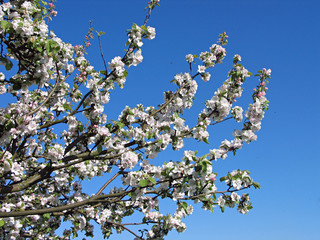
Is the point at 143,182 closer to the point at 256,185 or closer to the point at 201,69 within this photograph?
the point at 256,185

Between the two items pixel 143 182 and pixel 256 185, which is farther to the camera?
pixel 256 185

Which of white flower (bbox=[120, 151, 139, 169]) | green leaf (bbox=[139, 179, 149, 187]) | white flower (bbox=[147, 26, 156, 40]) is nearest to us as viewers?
green leaf (bbox=[139, 179, 149, 187])

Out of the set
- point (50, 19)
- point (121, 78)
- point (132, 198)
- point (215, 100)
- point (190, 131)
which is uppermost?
point (50, 19)

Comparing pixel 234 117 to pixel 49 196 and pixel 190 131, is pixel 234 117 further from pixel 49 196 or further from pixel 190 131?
pixel 49 196

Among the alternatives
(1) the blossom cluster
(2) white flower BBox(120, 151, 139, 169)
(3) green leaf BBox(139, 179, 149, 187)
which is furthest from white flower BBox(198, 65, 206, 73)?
(3) green leaf BBox(139, 179, 149, 187)

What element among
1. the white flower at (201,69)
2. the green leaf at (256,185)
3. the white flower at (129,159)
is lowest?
the green leaf at (256,185)

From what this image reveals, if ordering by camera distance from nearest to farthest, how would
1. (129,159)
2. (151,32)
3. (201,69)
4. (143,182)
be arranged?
(143,182), (129,159), (151,32), (201,69)

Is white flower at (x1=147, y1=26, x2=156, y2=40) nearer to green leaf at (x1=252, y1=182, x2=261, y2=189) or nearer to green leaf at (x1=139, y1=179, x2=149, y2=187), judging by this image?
green leaf at (x1=139, y1=179, x2=149, y2=187)

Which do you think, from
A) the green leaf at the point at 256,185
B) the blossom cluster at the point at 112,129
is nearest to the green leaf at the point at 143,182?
the blossom cluster at the point at 112,129

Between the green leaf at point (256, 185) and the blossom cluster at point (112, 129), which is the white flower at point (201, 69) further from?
the green leaf at point (256, 185)

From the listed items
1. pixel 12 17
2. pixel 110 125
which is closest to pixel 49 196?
pixel 110 125

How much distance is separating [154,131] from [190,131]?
27.9 inches

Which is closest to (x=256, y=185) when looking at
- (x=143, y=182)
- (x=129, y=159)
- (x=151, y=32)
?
(x=143, y=182)

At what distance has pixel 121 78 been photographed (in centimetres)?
618
